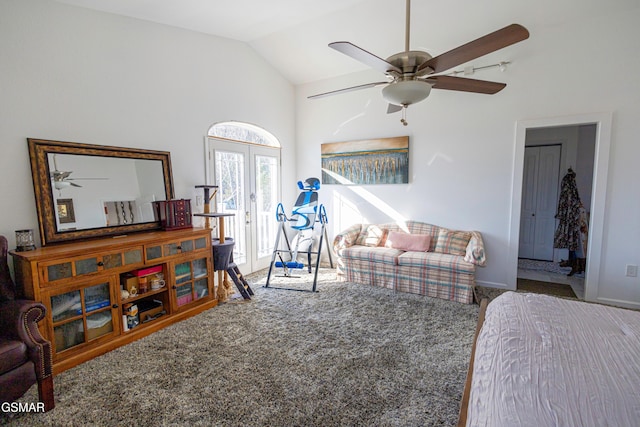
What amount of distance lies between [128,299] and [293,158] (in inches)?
139

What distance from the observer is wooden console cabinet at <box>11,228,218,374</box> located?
7.36 feet

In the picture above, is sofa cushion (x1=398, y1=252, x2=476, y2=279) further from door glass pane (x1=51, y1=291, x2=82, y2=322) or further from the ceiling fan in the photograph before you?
door glass pane (x1=51, y1=291, x2=82, y2=322)

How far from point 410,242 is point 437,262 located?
578 millimetres

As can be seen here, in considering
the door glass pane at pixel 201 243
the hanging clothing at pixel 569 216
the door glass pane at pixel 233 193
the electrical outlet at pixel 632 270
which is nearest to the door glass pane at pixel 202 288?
the door glass pane at pixel 201 243

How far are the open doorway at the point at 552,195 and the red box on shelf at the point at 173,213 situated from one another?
15.2ft

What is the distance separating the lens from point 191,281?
3264 millimetres

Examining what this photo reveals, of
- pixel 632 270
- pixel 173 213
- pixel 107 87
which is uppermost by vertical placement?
pixel 107 87

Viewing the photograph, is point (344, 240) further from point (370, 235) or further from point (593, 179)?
point (593, 179)

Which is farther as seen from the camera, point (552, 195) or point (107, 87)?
point (552, 195)

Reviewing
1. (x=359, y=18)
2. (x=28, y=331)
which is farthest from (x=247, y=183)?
(x=28, y=331)

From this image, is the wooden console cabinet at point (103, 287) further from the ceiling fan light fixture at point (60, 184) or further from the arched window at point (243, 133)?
the arched window at point (243, 133)

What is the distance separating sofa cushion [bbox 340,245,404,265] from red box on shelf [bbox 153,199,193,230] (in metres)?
2.19

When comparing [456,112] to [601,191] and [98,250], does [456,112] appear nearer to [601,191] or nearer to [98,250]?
[601,191]

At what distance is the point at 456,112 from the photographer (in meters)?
4.11
